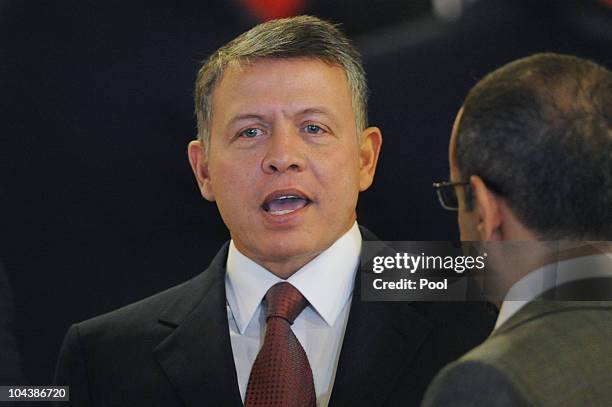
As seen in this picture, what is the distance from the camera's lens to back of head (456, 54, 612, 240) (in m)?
1.38

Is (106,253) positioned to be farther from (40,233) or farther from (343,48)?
(343,48)

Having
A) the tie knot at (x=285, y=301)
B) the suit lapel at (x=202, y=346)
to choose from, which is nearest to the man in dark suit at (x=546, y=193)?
the tie knot at (x=285, y=301)

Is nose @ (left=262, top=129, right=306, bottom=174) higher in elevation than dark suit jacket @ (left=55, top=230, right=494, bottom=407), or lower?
higher

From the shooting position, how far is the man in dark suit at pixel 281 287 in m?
1.83

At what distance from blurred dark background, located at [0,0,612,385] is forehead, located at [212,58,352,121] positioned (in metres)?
0.12

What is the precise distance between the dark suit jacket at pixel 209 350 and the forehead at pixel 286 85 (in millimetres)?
276

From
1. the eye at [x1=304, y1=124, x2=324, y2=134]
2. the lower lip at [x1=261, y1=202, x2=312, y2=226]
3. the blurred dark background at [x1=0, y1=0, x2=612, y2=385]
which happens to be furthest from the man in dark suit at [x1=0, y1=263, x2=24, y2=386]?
the eye at [x1=304, y1=124, x2=324, y2=134]

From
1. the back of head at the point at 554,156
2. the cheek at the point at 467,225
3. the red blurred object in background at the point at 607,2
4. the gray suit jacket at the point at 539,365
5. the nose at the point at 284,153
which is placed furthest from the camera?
the red blurred object in background at the point at 607,2

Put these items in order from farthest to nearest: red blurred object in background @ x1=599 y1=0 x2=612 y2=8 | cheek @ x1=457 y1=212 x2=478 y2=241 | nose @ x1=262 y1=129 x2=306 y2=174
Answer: red blurred object in background @ x1=599 y1=0 x2=612 y2=8 → nose @ x1=262 y1=129 x2=306 y2=174 → cheek @ x1=457 y1=212 x2=478 y2=241

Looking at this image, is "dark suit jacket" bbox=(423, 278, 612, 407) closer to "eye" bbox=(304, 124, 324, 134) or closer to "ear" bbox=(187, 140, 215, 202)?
"eye" bbox=(304, 124, 324, 134)

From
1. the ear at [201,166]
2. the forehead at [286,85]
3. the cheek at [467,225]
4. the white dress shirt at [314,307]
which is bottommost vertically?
the white dress shirt at [314,307]

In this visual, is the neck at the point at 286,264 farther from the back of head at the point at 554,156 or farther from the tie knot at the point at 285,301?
the back of head at the point at 554,156

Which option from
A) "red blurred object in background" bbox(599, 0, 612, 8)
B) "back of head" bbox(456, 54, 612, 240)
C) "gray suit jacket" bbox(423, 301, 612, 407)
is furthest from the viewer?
"red blurred object in background" bbox(599, 0, 612, 8)

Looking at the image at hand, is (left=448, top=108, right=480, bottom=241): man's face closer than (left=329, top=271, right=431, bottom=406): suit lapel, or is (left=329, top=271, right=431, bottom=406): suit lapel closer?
(left=448, top=108, right=480, bottom=241): man's face
